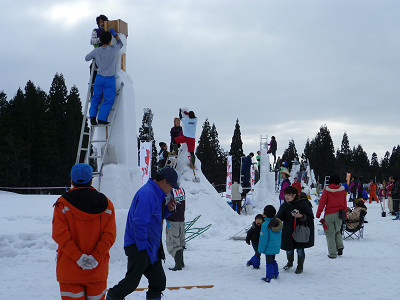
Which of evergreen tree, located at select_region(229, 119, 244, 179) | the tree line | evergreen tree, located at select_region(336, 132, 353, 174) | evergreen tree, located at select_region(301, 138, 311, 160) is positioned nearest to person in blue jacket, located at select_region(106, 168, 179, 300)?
the tree line

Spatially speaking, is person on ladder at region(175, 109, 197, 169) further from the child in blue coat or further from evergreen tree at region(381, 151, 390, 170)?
evergreen tree at region(381, 151, 390, 170)

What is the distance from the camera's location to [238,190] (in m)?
18.2

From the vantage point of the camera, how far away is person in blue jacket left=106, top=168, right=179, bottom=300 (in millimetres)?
3881

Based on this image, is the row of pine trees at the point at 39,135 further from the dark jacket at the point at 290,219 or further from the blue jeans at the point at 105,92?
the dark jacket at the point at 290,219

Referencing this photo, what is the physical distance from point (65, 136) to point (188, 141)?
106 ft

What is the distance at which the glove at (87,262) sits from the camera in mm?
3213

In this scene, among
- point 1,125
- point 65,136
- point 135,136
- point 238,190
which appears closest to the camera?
point 135,136

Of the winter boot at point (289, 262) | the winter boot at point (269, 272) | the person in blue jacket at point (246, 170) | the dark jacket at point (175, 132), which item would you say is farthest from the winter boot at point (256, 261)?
the person in blue jacket at point (246, 170)

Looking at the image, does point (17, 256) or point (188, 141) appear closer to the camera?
point (17, 256)

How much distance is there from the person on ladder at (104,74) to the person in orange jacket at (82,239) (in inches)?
171

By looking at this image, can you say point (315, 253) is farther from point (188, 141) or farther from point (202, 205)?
point (188, 141)

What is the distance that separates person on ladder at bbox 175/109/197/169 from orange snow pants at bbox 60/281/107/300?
10.1 m

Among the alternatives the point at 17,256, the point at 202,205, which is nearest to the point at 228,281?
the point at 17,256

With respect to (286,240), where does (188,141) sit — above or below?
above
